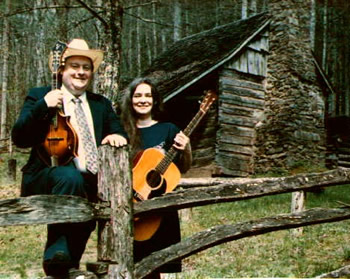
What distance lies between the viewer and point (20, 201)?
9.49ft

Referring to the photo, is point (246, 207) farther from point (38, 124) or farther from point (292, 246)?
point (38, 124)

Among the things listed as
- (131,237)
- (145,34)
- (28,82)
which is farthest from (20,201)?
(145,34)

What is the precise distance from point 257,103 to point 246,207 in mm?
6640

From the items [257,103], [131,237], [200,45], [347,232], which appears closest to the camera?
[131,237]

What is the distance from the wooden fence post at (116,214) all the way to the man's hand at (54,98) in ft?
1.37

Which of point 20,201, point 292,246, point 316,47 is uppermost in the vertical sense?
point 316,47

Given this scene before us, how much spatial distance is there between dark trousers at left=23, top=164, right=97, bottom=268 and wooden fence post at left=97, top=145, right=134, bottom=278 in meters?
0.14

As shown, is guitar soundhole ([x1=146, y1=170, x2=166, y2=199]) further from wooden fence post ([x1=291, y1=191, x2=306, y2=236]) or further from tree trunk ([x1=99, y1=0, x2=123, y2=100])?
wooden fence post ([x1=291, y1=191, x2=306, y2=236])

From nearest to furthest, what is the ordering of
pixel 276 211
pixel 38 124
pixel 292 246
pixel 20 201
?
pixel 20 201 → pixel 38 124 → pixel 292 246 → pixel 276 211

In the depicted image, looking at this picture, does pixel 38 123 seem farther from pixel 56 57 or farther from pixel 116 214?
pixel 116 214

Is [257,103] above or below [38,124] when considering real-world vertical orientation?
above

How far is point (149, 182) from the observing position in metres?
3.92

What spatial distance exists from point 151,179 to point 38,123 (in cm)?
109

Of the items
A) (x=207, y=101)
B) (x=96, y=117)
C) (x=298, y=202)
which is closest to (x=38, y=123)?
(x=96, y=117)
